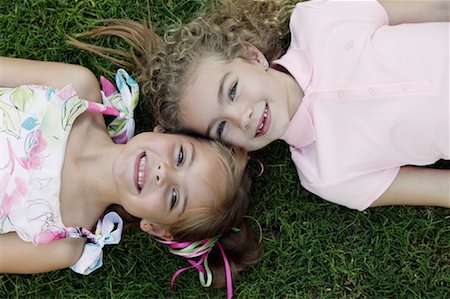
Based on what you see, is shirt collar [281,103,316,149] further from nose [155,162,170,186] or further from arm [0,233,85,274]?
arm [0,233,85,274]

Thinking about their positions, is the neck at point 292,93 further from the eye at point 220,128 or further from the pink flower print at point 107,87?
the pink flower print at point 107,87

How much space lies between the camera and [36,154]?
9.11 ft

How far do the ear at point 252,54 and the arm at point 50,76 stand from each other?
0.76 meters

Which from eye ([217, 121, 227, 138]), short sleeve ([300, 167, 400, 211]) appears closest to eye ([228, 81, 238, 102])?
eye ([217, 121, 227, 138])

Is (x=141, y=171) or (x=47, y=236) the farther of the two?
(x=47, y=236)

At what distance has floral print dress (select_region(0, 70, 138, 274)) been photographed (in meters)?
2.77

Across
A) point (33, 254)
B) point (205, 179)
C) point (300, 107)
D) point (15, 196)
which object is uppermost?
point (300, 107)

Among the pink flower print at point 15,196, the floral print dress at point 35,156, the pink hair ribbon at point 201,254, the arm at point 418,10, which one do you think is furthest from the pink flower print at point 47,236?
the arm at point 418,10

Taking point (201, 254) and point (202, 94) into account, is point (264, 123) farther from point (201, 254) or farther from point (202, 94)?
point (201, 254)

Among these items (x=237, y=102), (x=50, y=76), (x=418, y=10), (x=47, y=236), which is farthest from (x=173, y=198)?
(x=418, y=10)

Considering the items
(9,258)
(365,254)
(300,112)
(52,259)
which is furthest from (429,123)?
(9,258)

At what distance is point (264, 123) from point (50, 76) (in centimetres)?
106

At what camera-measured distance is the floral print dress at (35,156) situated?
2766mm

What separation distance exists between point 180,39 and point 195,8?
1.09 feet
